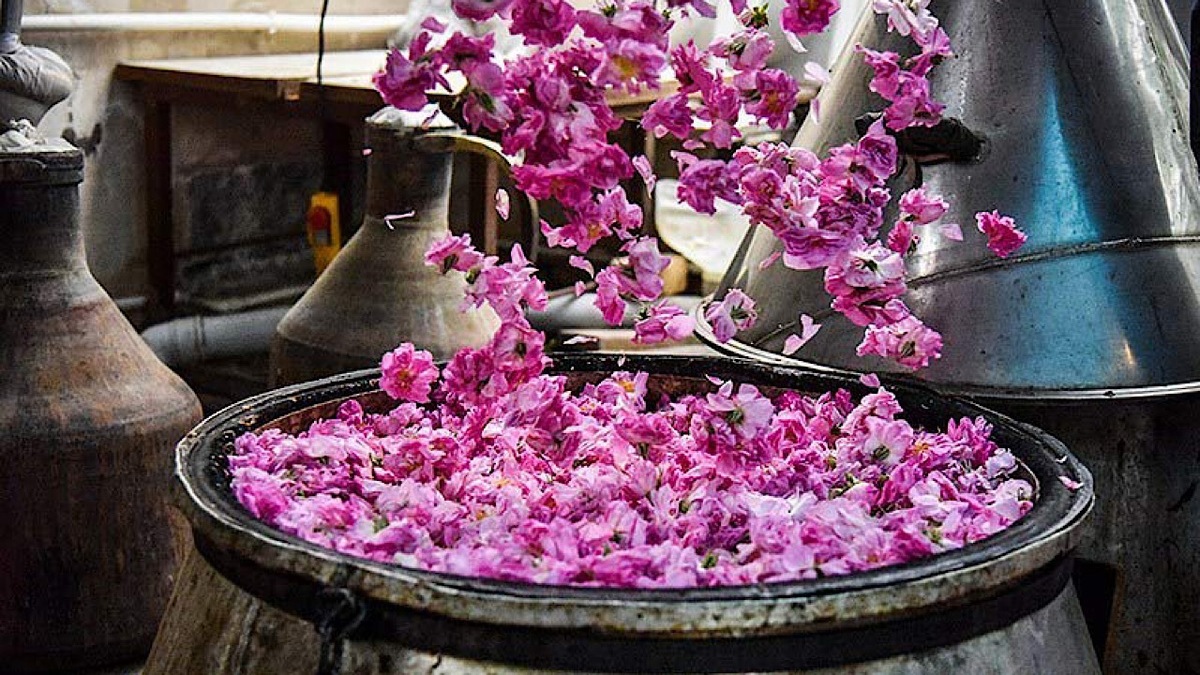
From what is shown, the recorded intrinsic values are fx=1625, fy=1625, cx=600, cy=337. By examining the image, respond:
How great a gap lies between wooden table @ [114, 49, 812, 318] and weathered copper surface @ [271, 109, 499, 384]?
1504 mm

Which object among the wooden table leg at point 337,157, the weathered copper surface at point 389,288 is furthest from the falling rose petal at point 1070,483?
the wooden table leg at point 337,157

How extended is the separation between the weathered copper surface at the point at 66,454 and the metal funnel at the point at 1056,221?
1382mm

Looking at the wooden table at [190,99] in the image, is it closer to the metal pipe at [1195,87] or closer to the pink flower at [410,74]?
the metal pipe at [1195,87]

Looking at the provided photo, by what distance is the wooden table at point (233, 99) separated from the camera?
18.5 feet

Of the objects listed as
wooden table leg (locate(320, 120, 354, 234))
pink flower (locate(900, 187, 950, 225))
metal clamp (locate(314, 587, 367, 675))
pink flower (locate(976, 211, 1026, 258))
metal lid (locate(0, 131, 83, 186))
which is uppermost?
pink flower (locate(900, 187, 950, 225))

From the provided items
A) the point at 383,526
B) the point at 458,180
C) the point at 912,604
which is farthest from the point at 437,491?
the point at 458,180

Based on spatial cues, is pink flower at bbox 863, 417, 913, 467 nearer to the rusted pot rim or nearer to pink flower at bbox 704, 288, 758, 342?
pink flower at bbox 704, 288, 758, 342

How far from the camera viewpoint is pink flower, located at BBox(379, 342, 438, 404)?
6.86ft

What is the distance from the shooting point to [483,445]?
218 cm

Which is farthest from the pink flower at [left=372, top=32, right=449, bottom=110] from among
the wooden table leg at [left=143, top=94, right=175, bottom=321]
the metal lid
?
the wooden table leg at [left=143, top=94, right=175, bottom=321]

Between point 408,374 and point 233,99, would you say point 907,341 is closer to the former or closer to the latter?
point 408,374

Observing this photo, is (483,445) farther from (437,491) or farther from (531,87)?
(531,87)

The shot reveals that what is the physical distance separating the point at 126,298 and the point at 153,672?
14.1 feet

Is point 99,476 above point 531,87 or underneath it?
underneath
